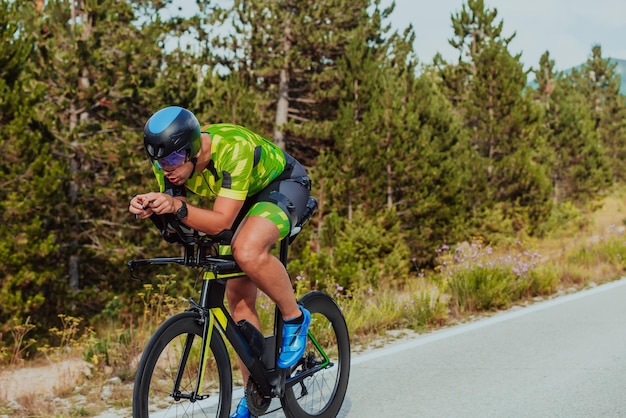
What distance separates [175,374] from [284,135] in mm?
25528

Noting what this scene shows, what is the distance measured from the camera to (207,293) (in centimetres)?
340

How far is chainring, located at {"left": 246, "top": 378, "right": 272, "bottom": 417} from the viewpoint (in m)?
3.62

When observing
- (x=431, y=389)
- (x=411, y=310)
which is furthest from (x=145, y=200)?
(x=411, y=310)

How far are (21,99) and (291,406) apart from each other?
14054 mm

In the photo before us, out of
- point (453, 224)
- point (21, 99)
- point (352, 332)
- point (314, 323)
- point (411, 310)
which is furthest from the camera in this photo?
point (453, 224)

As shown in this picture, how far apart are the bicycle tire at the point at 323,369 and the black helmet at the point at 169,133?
1388mm

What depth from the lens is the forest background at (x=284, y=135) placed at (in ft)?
54.5

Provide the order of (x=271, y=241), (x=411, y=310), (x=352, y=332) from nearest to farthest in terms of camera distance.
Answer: (x=271, y=241) < (x=352, y=332) < (x=411, y=310)

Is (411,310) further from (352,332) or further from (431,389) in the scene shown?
(431,389)

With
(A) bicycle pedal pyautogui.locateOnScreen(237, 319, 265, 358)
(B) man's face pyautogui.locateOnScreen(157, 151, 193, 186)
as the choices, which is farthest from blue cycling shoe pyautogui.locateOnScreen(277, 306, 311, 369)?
(B) man's face pyautogui.locateOnScreen(157, 151, 193, 186)

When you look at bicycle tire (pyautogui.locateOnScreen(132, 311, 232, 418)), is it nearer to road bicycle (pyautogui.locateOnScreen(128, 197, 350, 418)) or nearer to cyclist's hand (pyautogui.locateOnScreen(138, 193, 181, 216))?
road bicycle (pyautogui.locateOnScreen(128, 197, 350, 418))

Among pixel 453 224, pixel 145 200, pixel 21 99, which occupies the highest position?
pixel 21 99

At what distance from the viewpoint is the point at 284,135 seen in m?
28.6

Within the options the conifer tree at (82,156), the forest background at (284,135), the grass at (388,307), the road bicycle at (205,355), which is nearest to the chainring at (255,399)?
the road bicycle at (205,355)
